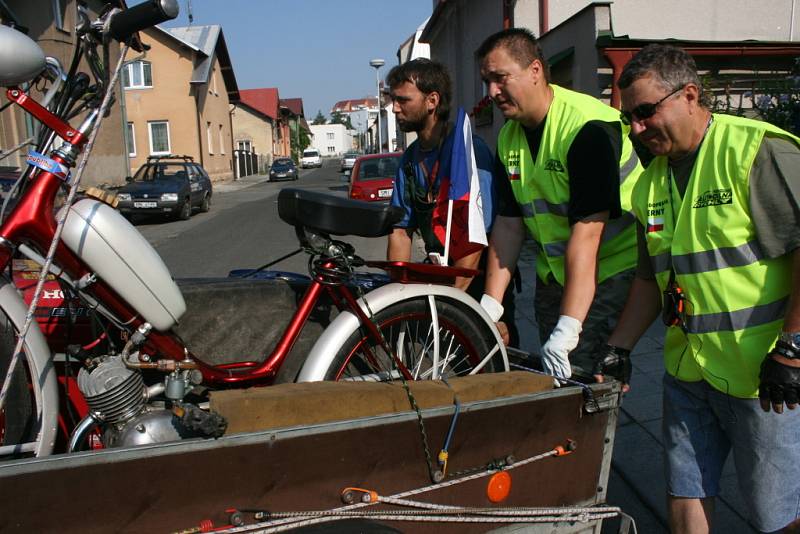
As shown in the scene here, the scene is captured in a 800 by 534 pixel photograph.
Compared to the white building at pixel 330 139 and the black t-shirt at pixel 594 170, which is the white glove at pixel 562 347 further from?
the white building at pixel 330 139

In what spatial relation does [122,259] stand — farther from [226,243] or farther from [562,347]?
[226,243]

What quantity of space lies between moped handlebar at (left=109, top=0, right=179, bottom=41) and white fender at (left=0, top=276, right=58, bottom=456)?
2.66ft

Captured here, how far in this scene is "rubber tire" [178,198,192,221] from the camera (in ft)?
58.9

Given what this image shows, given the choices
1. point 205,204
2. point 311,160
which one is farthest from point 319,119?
point 205,204

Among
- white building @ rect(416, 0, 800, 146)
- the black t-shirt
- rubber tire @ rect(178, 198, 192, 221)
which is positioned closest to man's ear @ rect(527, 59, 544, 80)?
the black t-shirt

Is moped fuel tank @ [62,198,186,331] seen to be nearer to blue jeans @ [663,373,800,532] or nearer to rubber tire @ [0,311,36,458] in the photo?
rubber tire @ [0,311,36,458]

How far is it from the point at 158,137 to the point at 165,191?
63.0ft

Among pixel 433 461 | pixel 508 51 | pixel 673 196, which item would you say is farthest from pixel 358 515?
pixel 508 51

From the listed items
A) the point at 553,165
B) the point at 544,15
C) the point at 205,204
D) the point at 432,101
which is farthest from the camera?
the point at 205,204

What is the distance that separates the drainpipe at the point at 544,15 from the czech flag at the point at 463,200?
33.6 feet

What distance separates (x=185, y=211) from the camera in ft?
59.5

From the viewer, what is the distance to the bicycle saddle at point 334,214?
246 cm

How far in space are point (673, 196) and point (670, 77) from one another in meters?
0.38

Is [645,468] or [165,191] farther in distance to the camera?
[165,191]
